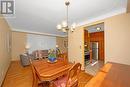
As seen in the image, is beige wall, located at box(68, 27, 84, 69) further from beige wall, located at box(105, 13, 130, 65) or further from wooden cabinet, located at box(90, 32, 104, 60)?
wooden cabinet, located at box(90, 32, 104, 60)

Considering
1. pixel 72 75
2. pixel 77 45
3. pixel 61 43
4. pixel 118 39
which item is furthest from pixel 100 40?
pixel 72 75

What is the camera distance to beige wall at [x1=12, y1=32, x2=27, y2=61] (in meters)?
5.89

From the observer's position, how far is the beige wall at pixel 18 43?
5.89 metres

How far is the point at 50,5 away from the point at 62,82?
221 cm

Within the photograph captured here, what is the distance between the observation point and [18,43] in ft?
20.0

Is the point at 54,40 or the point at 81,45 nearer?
the point at 81,45

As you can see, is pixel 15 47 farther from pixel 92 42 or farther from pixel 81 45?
pixel 92 42

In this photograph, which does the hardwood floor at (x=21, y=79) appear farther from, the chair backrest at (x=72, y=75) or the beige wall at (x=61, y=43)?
the beige wall at (x=61, y=43)

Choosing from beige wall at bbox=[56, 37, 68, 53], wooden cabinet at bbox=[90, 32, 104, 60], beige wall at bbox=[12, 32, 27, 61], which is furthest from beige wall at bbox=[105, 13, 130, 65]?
beige wall at bbox=[56, 37, 68, 53]

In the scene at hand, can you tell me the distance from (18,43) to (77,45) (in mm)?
4359

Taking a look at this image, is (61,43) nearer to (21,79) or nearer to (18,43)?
(18,43)

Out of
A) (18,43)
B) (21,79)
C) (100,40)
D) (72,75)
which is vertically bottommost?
(21,79)

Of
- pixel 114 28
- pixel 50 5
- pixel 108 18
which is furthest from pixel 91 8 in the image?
pixel 50 5

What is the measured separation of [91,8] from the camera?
8.93 feet
